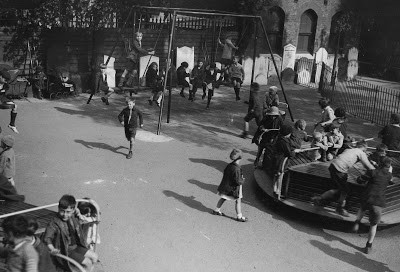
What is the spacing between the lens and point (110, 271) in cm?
820

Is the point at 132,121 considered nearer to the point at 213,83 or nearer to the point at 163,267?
the point at 163,267

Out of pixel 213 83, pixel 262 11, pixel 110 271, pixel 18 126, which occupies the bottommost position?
pixel 110 271

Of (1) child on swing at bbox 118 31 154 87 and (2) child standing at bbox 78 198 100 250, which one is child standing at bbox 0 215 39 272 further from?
(1) child on swing at bbox 118 31 154 87

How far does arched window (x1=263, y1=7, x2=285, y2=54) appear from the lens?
88.1 feet

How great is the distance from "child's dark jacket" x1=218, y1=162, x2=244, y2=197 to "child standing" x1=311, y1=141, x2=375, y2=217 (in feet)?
5.19

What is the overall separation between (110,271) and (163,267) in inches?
31.4

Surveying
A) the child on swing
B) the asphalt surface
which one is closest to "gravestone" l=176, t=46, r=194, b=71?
the child on swing

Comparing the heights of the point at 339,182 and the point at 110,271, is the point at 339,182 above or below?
above

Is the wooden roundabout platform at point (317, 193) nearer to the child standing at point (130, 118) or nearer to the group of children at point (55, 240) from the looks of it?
the child standing at point (130, 118)

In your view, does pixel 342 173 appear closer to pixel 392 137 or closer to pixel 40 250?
pixel 392 137

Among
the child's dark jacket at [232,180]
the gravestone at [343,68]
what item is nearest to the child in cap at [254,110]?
the child's dark jacket at [232,180]

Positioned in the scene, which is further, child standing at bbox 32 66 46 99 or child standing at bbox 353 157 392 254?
child standing at bbox 32 66 46 99

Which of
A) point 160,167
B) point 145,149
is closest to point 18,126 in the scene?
point 145,149

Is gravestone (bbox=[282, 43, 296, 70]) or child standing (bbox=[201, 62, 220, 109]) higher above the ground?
gravestone (bbox=[282, 43, 296, 70])
